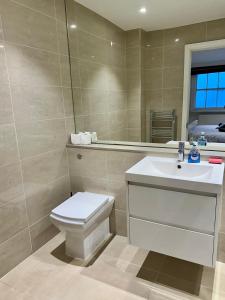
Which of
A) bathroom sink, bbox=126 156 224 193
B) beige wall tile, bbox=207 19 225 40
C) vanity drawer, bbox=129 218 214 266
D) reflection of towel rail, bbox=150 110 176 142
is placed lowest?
vanity drawer, bbox=129 218 214 266

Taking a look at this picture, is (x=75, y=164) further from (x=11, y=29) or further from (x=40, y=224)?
(x=11, y=29)

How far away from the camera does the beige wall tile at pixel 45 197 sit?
76.8 inches

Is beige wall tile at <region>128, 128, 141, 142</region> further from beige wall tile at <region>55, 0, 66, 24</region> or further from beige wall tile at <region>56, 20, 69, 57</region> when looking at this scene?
beige wall tile at <region>55, 0, 66, 24</region>

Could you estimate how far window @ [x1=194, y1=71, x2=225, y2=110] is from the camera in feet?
6.15

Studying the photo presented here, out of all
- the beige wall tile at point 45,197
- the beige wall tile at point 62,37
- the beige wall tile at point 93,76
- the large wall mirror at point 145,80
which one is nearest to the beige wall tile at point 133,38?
the large wall mirror at point 145,80

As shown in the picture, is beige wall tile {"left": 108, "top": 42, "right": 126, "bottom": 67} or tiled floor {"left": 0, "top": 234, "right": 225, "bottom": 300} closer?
tiled floor {"left": 0, "top": 234, "right": 225, "bottom": 300}

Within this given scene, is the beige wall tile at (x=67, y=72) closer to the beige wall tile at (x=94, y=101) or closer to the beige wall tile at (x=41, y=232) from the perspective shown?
the beige wall tile at (x=94, y=101)

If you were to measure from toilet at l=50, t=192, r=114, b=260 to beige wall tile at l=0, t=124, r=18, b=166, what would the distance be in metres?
0.56

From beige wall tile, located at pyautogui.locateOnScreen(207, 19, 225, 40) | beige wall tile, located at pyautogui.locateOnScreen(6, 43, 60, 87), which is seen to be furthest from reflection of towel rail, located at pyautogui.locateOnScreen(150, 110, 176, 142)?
beige wall tile, located at pyautogui.locateOnScreen(6, 43, 60, 87)

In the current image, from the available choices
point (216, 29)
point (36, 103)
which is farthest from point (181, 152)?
point (36, 103)

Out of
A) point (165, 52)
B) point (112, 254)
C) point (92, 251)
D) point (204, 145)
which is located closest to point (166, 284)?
point (112, 254)

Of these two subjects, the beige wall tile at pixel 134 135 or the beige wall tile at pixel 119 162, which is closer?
the beige wall tile at pixel 119 162

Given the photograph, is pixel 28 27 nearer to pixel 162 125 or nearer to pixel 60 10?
pixel 60 10

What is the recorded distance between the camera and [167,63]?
2.05m
